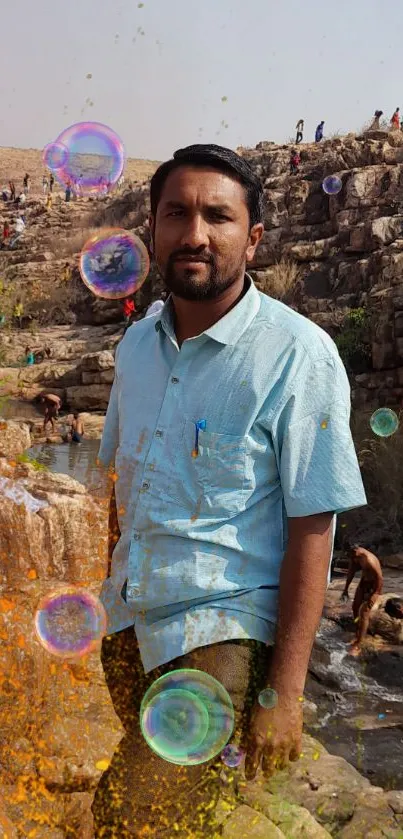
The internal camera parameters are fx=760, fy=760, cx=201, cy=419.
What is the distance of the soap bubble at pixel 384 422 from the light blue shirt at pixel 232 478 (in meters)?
11.7

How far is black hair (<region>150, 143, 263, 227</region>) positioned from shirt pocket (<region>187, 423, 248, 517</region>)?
0.54 metres

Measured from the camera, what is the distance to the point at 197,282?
1.66m

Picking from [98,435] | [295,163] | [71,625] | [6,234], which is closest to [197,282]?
[71,625]

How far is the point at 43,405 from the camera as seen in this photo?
20.6 metres

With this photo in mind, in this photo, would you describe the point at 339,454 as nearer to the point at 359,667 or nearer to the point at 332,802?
the point at 332,802

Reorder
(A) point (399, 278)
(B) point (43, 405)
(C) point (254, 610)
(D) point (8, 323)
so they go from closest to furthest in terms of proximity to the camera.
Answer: (C) point (254, 610), (A) point (399, 278), (B) point (43, 405), (D) point (8, 323)

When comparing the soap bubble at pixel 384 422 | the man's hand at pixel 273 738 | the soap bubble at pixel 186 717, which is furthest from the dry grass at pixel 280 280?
the man's hand at pixel 273 738

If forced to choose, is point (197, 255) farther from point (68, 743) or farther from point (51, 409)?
point (51, 409)

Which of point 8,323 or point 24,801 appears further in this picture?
point 8,323

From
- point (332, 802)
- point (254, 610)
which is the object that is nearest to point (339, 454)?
point (254, 610)

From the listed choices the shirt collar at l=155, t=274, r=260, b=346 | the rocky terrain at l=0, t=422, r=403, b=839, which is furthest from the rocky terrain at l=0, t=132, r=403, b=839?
the shirt collar at l=155, t=274, r=260, b=346

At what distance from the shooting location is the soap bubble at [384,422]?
13.5 meters

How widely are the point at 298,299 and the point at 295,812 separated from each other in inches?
746

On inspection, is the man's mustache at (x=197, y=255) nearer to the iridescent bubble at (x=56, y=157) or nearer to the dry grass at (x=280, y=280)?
the iridescent bubble at (x=56, y=157)
